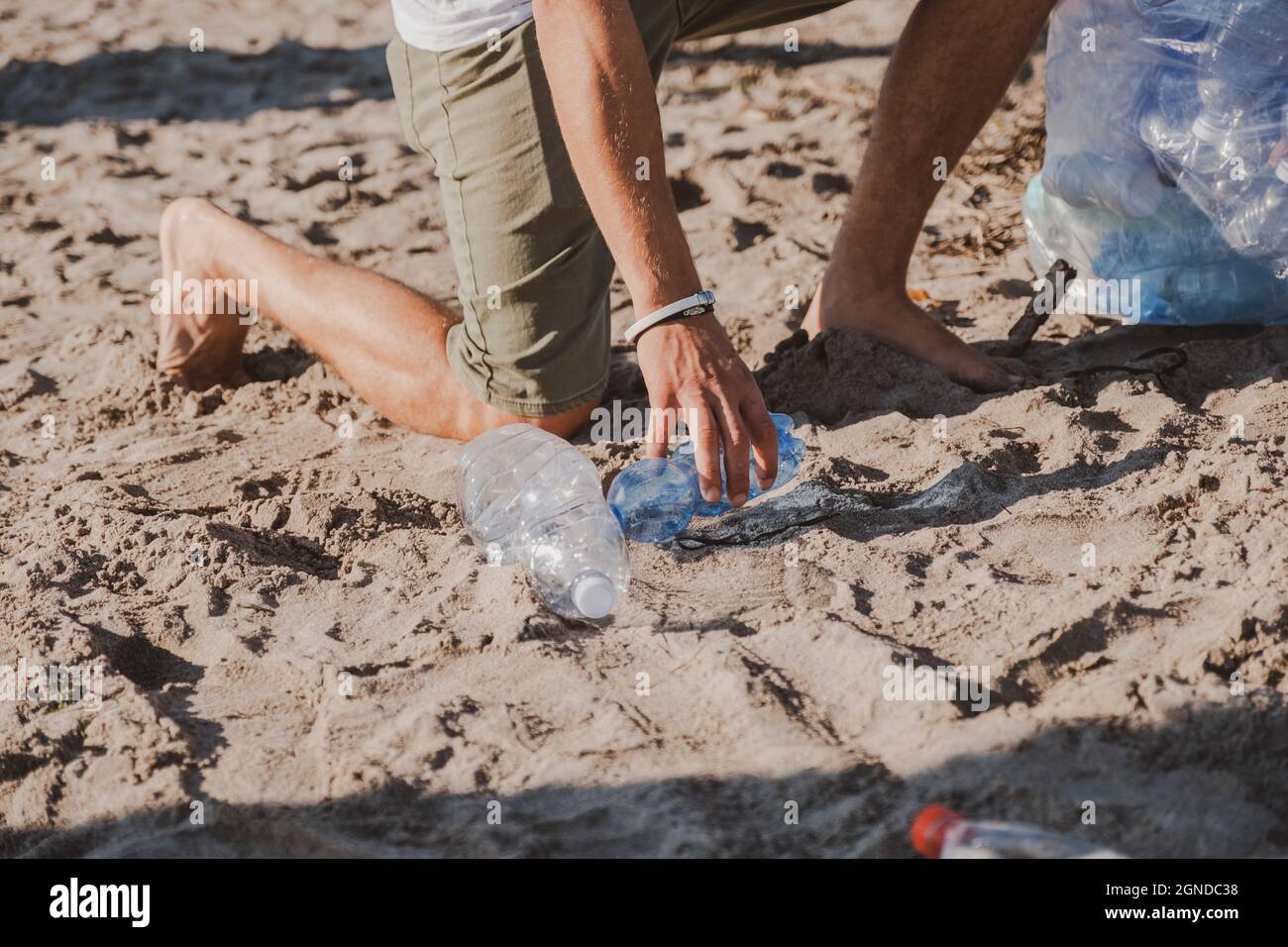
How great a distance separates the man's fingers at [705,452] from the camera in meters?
1.89

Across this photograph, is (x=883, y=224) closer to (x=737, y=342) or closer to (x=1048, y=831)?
(x=737, y=342)

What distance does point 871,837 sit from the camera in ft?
4.88

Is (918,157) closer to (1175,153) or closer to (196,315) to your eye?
(1175,153)

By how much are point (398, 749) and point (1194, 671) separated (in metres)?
1.04

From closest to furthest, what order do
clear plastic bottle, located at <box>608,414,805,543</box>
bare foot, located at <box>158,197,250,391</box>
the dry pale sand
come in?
the dry pale sand < clear plastic bottle, located at <box>608,414,805,543</box> < bare foot, located at <box>158,197,250,391</box>

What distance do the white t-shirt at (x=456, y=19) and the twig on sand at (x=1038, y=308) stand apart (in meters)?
1.20

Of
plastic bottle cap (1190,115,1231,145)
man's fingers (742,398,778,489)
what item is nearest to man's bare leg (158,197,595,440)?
man's fingers (742,398,778,489)

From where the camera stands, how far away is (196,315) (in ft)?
9.81

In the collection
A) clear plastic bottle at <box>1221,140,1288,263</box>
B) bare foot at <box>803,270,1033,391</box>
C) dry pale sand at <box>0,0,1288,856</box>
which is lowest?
dry pale sand at <box>0,0,1288,856</box>

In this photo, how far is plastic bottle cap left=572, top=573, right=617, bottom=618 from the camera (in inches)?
73.8

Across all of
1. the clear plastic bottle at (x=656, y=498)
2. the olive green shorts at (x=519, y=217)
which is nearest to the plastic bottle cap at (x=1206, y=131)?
the olive green shorts at (x=519, y=217)

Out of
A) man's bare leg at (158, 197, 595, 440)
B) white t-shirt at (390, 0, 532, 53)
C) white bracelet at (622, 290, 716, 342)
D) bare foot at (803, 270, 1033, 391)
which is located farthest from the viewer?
man's bare leg at (158, 197, 595, 440)

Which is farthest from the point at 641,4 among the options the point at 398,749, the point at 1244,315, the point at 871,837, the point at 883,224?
the point at 871,837

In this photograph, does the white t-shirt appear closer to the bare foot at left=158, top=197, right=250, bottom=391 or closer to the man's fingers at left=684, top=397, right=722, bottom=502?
the bare foot at left=158, top=197, right=250, bottom=391
